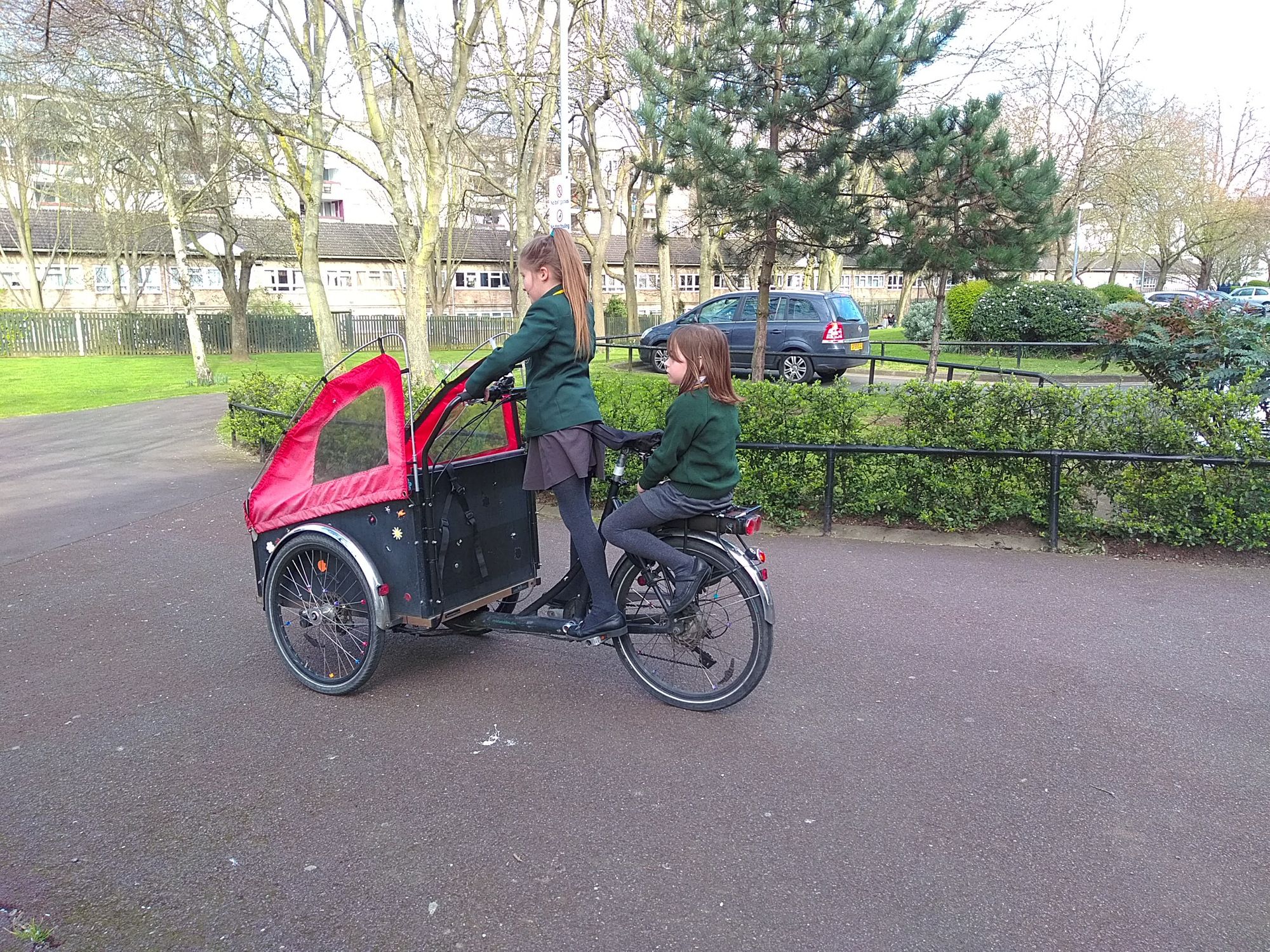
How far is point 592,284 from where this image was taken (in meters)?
30.9

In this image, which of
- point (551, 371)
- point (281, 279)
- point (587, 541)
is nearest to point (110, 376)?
point (551, 371)

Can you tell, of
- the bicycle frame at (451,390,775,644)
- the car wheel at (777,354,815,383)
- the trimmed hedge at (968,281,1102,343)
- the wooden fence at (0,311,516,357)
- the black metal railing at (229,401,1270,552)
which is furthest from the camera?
the wooden fence at (0,311,516,357)

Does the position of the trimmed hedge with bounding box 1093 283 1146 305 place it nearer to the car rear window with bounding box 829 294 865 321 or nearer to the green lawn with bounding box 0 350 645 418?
the car rear window with bounding box 829 294 865 321

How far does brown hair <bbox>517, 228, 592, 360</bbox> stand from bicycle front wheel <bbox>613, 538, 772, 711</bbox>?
0.96m

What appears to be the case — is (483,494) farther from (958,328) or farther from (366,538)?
(958,328)

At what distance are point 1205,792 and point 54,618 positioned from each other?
5.68 metres

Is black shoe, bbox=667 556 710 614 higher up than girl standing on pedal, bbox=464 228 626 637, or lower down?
lower down

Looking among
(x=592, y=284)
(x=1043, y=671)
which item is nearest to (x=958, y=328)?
(x=592, y=284)

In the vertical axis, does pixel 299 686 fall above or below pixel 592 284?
below

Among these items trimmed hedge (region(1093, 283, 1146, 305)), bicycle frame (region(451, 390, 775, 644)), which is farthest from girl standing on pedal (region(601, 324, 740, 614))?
trimmed hedge (region(1093, 283, 1146, 305))

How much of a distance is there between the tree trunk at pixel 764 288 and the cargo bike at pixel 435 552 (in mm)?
7196

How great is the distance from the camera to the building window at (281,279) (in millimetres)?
53031

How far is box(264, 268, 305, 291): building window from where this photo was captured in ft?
174

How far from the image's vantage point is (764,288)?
39.2 ft
